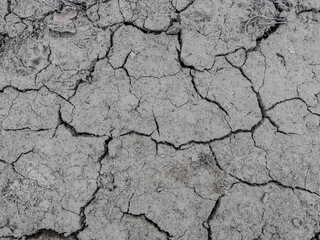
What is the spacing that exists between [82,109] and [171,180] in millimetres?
860

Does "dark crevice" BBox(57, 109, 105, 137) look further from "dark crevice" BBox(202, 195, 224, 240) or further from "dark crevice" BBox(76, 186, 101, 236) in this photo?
"dark crevice" BBox(202, 195, 224, 240)

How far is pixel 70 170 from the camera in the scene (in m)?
2.66

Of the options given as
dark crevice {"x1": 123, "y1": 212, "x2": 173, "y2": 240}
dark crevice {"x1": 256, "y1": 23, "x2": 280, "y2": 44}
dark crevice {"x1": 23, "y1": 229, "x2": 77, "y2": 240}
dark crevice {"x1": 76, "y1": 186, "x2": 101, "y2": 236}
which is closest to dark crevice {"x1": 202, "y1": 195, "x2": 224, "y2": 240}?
dark crevice {"x1": 123, "y1": 212, "x2": 173, "y2": 240}

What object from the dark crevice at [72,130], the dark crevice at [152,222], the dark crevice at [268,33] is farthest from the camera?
the dark crevice at [268,33]

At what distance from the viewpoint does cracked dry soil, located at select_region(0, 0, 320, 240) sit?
2.60m

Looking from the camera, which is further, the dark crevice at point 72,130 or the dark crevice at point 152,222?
the dark crevice at point 72,130

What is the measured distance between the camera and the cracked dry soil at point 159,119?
8.52 ft

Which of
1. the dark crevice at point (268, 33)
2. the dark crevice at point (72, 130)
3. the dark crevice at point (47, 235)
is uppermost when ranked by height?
the dark crevice at point (268, 33)

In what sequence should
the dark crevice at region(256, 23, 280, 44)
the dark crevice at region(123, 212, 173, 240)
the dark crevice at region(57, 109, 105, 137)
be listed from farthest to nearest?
1. the dark crevice at region(256, 23, 280, 44)
2. the dark crevice at region(57, 109, 105, 137)
3. the dark crevice at region(123, 212, 173, 240)

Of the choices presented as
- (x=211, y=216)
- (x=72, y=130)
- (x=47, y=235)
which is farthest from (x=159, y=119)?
(x=47, y=235)

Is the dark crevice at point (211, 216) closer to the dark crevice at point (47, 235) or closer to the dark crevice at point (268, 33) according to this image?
the dark crevice at point (47, 235)

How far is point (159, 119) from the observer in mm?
2768

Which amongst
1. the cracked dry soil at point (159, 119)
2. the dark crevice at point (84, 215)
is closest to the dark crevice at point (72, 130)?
the cracked dry soil at point (159, 119)

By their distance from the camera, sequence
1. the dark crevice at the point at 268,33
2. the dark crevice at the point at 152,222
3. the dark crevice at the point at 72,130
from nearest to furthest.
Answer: the dark crevice at the point at 152,222 < the dark crevice at the point at 72,130 < the dark crevice at the point at 268,33
